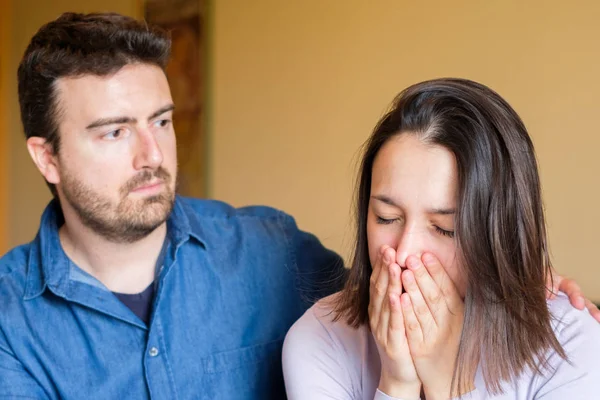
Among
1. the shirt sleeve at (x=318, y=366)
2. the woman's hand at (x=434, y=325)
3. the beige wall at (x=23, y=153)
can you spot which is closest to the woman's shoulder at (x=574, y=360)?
the woman's hand at (x=434, y=325)

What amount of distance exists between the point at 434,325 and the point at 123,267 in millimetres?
845

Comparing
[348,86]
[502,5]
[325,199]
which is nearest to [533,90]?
[502,5]

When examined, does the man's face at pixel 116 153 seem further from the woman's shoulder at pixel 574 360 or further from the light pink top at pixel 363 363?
the woman's shoulder at pixel 574 360

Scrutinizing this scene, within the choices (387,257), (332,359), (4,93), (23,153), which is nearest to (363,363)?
(332,359)

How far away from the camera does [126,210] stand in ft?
5.69

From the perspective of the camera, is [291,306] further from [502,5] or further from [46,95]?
[502,5]

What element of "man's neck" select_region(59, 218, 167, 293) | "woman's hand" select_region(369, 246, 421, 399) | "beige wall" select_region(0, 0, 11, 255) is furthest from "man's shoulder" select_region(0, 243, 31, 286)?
"beige wall" select_region(0, 0, 11, 255)

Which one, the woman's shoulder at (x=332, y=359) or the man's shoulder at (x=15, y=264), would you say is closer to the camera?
the woman's shoulder at (x=332, y=359)

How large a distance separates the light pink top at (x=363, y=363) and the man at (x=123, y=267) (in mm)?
256

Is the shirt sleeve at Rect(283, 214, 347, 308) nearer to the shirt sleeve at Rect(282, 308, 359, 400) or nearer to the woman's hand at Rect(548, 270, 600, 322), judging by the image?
the shirt sleeve at Rect(282, 308, 359, 400)

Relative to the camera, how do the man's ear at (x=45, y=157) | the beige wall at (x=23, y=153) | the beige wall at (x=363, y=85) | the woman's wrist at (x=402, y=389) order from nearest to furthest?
1. the woman's wrist at (x=402, y=389)
2. the man's ear at (x=45, y=157)
3. the beige wall at (x=363, y=85)
4. the beige wall at (x=23, y=153)

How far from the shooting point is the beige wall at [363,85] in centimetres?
225

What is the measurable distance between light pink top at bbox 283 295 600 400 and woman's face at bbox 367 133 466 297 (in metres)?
0.20

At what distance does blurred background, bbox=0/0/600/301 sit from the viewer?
2258 millimetres
